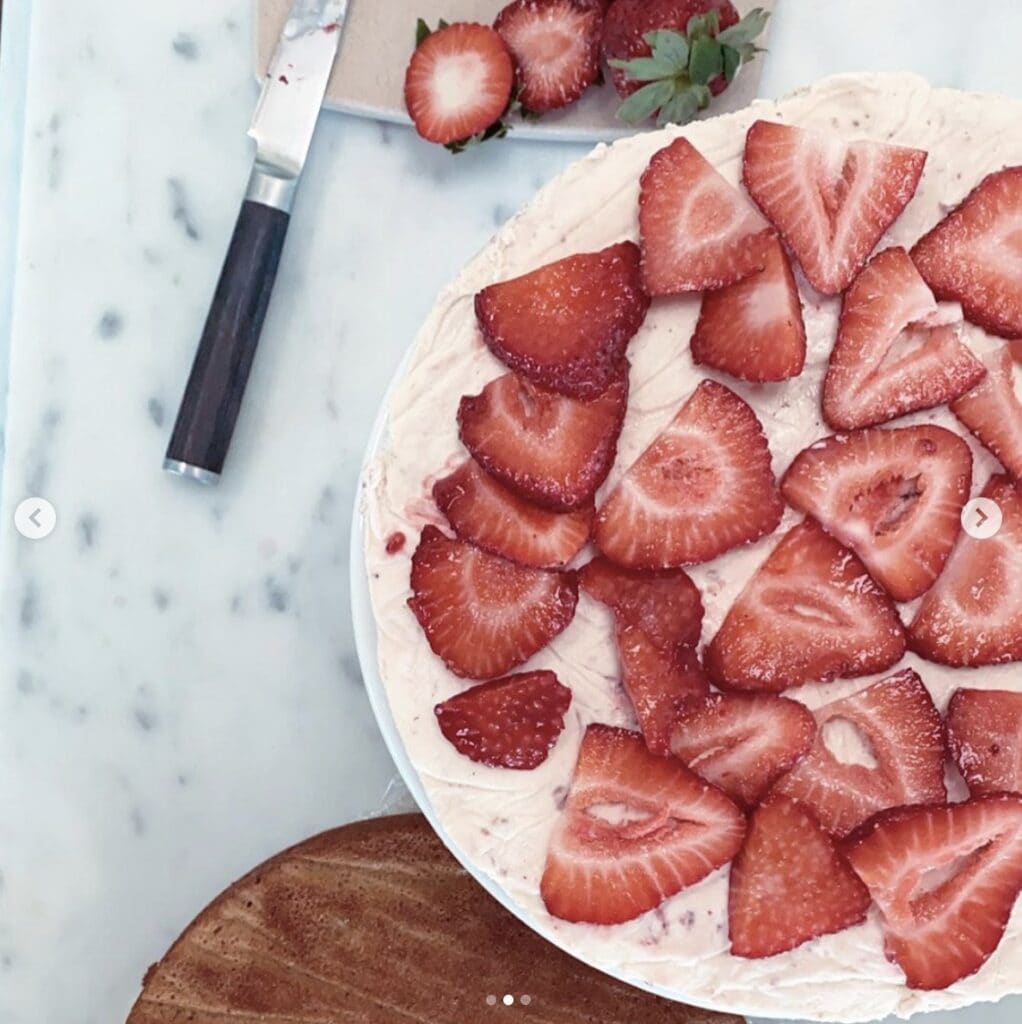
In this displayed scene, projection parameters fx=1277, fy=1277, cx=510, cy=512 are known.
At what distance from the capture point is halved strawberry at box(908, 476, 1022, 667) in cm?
140

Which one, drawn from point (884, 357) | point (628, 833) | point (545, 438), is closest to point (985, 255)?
point (884, 357)

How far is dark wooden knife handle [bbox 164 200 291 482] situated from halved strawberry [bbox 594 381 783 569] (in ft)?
2.04

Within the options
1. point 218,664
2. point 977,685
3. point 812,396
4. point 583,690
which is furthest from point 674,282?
point 218,664

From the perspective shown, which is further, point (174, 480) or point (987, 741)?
point (174, 480)

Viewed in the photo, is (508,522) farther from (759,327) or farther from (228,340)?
(228,340)

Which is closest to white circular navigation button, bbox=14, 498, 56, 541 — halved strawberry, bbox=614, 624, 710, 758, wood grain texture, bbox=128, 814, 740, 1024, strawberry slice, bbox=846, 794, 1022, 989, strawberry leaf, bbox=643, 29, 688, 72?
wood grain texture, bbox=128, 814, 740, 1024

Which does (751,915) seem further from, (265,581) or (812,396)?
(265,581)

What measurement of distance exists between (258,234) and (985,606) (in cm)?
104

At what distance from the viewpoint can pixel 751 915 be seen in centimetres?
137

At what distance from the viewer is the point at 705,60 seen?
1.60 metres

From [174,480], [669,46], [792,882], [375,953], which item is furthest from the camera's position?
[174,480]

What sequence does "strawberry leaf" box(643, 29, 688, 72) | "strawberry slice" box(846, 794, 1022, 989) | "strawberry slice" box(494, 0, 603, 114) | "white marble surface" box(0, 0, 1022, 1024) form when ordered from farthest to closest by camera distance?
1. "white marble surface" box(0, 0, 1022, 1024)
2. "strawberry slice" box(494, 0, 603, 114)
3. "strawberry leaf" box(643, 29, 688, 72)
4. "strawberry slice" box(846, 794, 1022, 989)

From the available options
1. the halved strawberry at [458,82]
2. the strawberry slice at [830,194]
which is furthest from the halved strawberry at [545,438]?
the halved strawberry at [458,82]

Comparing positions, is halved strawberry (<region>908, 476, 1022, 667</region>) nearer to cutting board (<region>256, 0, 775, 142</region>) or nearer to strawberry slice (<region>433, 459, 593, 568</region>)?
strawberry slice (<region>433, 459, 593, 568</region>)
